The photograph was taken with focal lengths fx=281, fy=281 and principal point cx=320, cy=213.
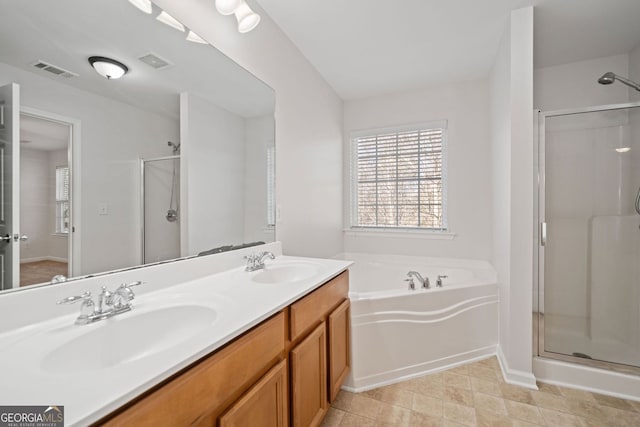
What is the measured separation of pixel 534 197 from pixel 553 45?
4.46 ft

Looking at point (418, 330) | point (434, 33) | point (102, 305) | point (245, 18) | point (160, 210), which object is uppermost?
point (434, 33)

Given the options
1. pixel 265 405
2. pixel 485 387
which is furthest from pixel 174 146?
pixel 485 387

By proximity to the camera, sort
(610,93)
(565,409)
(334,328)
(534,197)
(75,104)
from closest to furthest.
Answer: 1. (75,104)
2. (334,328)
3. (565,409)
4. (534,197)
5. (610,93)

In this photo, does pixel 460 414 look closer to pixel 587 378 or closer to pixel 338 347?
pixel 338 347

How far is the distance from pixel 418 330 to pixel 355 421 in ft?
2.44

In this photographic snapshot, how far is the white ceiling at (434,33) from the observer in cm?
Result: 188

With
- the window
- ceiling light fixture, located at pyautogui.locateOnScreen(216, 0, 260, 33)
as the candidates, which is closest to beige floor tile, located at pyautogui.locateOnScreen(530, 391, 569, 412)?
the window

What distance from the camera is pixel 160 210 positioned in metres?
1.25

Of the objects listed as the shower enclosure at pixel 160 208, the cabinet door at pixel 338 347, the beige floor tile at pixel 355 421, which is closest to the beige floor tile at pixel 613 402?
the beige floor tile at pixel 355 421

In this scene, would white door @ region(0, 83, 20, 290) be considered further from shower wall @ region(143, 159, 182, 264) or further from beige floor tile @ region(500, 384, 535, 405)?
beige floor tile @ region(500, 384, 535, 405)

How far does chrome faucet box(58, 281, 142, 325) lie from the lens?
2.74 feet

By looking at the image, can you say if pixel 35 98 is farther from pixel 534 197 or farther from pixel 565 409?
pixel 565 409

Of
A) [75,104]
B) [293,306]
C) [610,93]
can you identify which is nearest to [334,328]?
[293,306]

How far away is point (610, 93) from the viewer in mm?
2514
